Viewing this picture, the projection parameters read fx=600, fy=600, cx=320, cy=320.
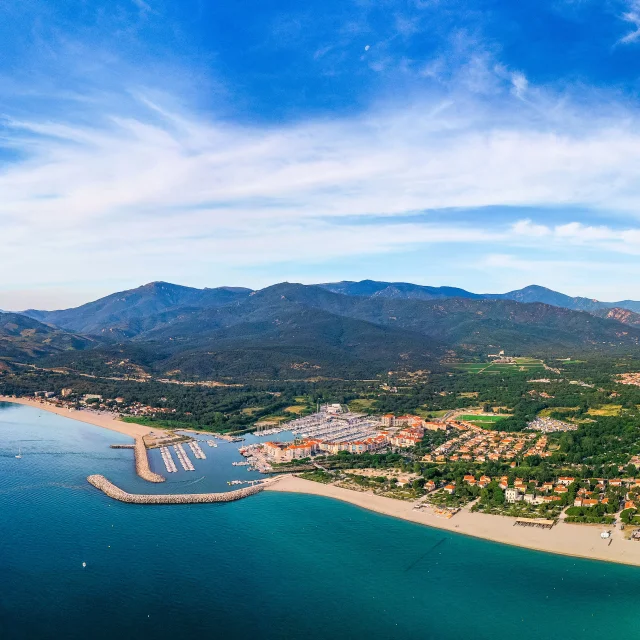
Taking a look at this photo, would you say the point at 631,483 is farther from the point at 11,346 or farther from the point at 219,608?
the point at 11,346

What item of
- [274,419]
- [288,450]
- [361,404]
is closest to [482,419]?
[361,404]

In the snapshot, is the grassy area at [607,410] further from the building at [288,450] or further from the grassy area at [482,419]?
the building at [288,450]

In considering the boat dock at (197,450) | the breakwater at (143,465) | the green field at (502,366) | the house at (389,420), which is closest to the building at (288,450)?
the boat dock at (197,450)

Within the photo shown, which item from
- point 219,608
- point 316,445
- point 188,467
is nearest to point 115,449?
point 188,467

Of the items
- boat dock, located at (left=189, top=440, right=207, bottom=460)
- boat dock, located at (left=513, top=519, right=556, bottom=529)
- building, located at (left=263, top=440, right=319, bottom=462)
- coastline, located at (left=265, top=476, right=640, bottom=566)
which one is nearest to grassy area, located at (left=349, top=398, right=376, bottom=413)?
building, located at (left=263, top=440, right=319, bottom=462)

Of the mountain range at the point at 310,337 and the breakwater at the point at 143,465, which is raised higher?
the mountain range at the point at 310,337

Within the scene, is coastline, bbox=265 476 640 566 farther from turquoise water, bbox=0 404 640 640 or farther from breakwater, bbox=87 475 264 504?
breakwater, bbox=87 475 264 504

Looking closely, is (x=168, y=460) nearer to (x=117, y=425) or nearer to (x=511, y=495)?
(x=117, y=425)
